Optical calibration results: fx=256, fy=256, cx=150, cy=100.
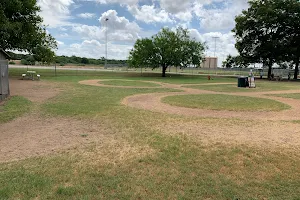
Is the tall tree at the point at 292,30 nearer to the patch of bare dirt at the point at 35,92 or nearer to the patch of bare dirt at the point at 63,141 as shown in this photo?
the patch of bare dirt at the point at 35,92

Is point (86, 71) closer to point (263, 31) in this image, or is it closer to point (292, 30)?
point (263, 31)

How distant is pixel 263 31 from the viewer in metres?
36.7

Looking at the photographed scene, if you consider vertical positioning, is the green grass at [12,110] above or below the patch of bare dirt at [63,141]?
above

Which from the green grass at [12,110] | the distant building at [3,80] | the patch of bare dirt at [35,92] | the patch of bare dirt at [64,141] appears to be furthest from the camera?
the patch of bare dirt at [35,92]

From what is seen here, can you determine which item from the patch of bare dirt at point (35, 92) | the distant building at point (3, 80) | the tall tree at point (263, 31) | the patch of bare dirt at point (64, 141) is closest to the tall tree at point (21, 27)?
the patch of bare dirt at point (35, 92)

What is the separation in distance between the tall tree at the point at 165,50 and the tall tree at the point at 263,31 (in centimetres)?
747

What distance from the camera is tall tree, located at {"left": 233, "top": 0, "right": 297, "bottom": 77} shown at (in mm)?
34497

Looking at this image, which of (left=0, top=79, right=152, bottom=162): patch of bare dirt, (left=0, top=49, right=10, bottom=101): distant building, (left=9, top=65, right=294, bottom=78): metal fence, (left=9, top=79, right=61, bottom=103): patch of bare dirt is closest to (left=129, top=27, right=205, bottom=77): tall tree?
(left=9, top=65, right=294, bottom=78): metal fence

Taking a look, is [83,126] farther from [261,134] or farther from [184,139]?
[261,134]

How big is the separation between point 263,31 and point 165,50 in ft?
49.7

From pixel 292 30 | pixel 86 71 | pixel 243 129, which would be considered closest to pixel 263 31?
pixel 292 30

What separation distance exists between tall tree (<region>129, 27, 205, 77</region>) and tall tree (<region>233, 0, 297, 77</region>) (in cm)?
Answer: 747

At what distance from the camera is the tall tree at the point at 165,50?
33.4m

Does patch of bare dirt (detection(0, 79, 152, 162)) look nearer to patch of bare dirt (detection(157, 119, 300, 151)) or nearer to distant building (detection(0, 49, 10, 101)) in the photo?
patch of bare dirt (detection(157, 119, 300, 151))
